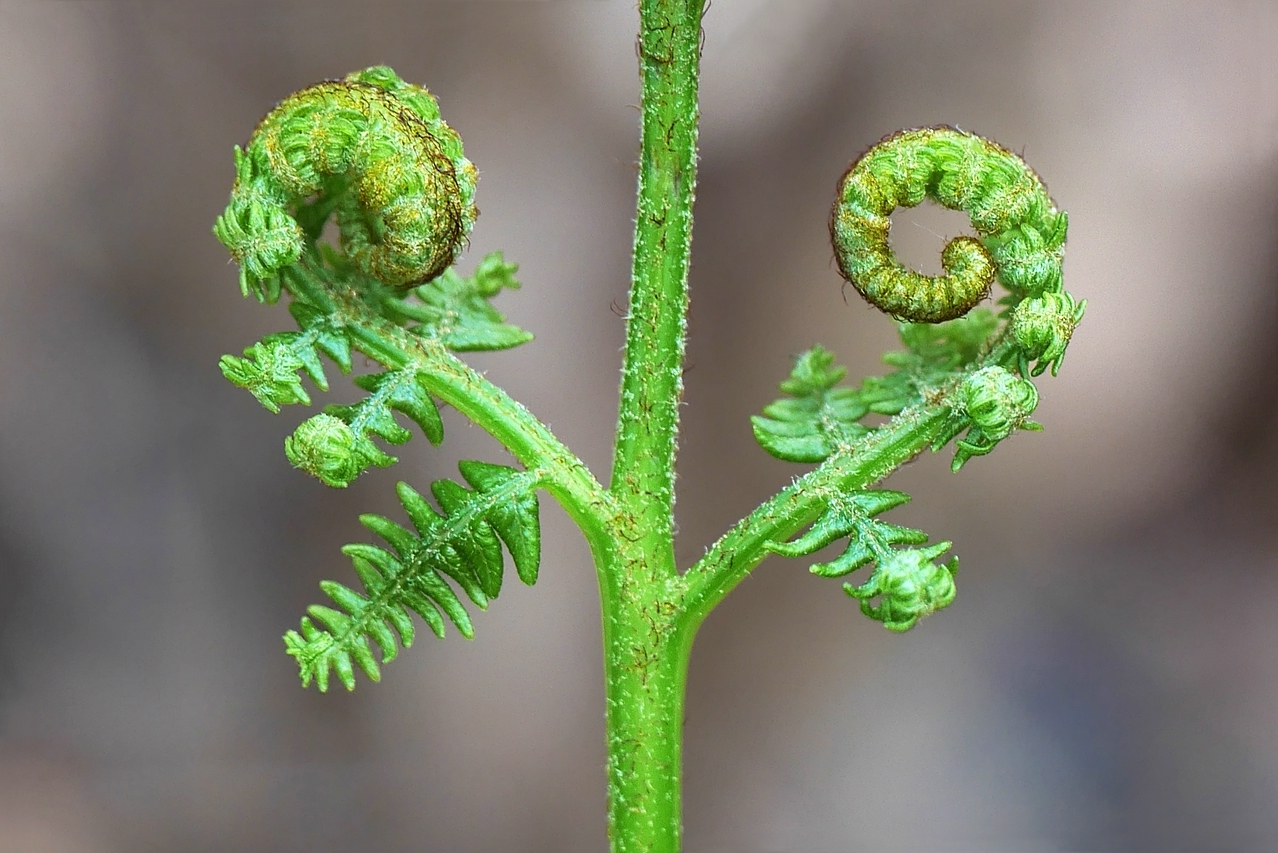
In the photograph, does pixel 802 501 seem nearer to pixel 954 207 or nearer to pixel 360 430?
pixel 954 207

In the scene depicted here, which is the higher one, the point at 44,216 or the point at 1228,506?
the point at 44,216

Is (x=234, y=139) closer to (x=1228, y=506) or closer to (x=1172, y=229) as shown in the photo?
(x=1172, y=229)

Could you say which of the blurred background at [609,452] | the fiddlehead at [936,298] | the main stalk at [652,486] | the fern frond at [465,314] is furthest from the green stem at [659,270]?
the blurred background at [609,452]

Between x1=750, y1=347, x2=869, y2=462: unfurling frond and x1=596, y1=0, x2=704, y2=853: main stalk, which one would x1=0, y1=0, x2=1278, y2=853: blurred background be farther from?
x1=596, y1=0, x2=704, y2=853: main stalk

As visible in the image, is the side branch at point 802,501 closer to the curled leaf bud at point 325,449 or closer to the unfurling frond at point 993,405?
the unfurling frond at point 993,405

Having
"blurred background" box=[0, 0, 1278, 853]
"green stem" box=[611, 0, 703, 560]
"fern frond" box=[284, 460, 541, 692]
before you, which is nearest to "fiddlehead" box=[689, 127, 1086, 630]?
"green stem" box=[611, 0, 703, 560]

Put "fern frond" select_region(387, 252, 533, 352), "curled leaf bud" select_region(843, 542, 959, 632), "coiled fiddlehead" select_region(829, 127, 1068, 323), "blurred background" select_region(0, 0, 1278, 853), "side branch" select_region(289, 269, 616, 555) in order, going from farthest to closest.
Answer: "blurred background" select_region(0, 0, 1278, 853) → "fern frond" select_region(387, 252, 533, 352) → "side branch" select_region(289, 269, 616, 555) → "coiled fiddlehead" select_region(829, 127, 1068, 323) → "curled leaf bud" select_region(843, 542, 959, 632)

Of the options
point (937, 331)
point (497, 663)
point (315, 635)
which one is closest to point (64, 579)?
point (497, 663)
